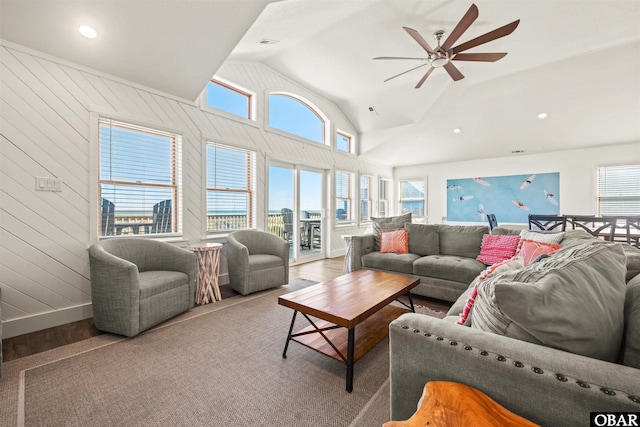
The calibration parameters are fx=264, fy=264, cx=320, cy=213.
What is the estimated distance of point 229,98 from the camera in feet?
13.8

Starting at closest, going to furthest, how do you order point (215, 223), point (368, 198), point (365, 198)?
point (215, 223) < point (365, 198) < point (368, 198)

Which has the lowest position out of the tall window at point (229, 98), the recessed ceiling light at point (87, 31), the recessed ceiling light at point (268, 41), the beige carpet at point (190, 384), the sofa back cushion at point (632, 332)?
the beige carpet at point (190, 384)

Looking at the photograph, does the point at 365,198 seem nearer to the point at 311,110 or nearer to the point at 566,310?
the point at 311,110

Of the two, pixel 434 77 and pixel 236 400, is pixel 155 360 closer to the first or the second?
pixel 236 400

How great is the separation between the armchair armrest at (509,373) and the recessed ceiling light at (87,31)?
3467 mm

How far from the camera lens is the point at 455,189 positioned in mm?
7469

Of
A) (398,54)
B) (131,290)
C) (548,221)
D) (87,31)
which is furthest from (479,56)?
(131,290)

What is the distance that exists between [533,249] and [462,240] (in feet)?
3.24

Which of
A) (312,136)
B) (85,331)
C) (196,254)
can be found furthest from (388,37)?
(85,331)

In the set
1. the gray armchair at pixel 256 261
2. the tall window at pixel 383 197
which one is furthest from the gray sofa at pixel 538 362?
the tall window at pixel 383 197

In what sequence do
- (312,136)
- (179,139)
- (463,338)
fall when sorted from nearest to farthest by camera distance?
1. (463,338)
2. (179,139)
3. (312,136)

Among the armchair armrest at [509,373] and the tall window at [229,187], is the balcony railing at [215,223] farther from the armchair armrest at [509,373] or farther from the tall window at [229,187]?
the armchair armrest at [509,373]

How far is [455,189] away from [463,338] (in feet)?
24.5

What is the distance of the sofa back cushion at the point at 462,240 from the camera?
3.40 metres
